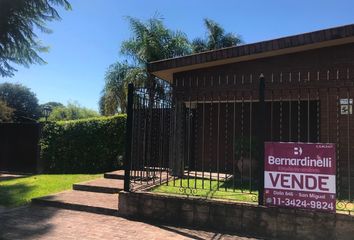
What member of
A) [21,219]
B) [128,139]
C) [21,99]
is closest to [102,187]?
[128,139]

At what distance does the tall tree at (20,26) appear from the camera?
38.5ft

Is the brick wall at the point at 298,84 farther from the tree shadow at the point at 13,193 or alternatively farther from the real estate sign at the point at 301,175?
the tree shadow at the point at 13,193

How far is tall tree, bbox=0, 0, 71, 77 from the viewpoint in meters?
11.7

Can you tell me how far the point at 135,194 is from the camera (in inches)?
305

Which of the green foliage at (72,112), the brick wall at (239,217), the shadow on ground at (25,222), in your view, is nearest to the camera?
the brick wall at (239,217)

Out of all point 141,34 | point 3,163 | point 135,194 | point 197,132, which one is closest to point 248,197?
point 135,194

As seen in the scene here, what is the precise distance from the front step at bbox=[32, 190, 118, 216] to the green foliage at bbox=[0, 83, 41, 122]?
151ft

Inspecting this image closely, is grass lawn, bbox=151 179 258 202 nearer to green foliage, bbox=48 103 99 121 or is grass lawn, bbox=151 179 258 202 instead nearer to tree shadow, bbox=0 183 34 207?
tree shadow, bbox=0 183 34 207

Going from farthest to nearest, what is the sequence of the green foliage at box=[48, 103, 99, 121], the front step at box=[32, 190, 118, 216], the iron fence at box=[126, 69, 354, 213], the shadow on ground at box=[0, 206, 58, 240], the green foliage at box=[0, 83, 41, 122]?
1. the green foliage at box=[0, 83, 41, 122]
2. the green foliage at box=[48, 103, 99, 121]
3. the front step at box=[32, 190, 118, 216]
4. the iron fence at box=[126, 69, 354, 213]
5. the shadow on ground at box=[0, 206, 58, 240]

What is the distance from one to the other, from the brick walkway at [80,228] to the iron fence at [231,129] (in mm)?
876

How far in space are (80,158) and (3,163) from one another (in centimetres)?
389

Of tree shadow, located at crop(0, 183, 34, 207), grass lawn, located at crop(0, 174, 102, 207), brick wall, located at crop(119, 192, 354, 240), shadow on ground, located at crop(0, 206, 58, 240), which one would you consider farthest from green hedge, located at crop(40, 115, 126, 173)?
brick wall, located at crop(119, 192, 354, 240)

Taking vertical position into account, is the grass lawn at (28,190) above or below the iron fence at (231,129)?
below

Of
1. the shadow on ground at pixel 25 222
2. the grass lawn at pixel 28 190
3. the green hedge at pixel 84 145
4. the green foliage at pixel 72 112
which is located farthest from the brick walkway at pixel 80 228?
the green foliage at pixel 72 112
